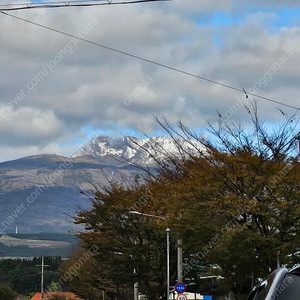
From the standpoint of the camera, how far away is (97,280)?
196 ft

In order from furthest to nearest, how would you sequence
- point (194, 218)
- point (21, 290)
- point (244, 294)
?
point (21, 290) < point (244, 294) < point (194, 218)

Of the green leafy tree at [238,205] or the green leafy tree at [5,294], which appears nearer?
the green leafy tree at [238,205]

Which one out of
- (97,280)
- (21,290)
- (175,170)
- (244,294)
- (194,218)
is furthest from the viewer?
(21,290)

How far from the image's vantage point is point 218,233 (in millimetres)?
27000

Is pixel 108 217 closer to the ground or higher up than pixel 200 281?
higher up

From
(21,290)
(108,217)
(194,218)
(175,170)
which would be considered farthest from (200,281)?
(21,290)

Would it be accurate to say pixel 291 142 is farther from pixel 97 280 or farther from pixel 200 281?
pixel 97 280

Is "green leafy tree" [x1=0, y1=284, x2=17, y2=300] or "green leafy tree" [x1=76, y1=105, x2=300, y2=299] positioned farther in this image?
"green leafy tree" [x1=0, y1=284, x2=17, y2=300]

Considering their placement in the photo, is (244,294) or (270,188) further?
(244,294)

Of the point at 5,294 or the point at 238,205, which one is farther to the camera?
the point at 5,294

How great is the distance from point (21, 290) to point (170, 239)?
10244cm

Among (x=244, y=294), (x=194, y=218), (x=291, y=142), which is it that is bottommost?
(x=244, y=294)

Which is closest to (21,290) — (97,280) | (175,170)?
(97,280)

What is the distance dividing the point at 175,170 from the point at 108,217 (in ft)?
28.2
